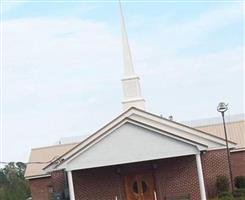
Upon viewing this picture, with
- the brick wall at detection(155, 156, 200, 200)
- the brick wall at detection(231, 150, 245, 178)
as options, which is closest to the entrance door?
the brick wall at detection(155, 156, 200, 200)

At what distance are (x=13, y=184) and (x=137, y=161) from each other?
62256mm

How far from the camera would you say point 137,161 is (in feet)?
96.7

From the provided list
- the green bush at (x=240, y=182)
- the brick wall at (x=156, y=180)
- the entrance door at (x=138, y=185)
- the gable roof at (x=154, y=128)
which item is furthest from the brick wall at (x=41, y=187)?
the green bush at (x=240, y=182)

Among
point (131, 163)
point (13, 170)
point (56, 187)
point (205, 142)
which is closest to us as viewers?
point (205, 142)

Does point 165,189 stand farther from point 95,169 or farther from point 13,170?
point 13,170

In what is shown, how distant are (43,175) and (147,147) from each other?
30.2 feet

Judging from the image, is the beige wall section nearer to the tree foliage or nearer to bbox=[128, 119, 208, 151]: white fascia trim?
bbox=[128, 119, 208, 151]: white fascia trim

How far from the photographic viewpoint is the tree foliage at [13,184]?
6750 centimetres

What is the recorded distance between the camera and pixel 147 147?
96.4 feet

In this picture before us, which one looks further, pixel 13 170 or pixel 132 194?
pixel 13 170

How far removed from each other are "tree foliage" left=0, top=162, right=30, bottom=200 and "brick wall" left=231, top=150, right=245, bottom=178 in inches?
1331

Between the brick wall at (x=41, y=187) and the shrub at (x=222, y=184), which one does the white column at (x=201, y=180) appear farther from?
the brick wall at (x=41, y=187)

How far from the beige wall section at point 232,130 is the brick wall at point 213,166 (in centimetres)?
318

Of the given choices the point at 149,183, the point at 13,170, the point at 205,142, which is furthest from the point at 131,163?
the point at 13,170
